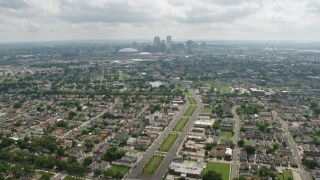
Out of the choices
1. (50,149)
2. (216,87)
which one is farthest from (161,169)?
(216,87)

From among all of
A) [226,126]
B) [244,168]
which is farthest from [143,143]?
[226,126]

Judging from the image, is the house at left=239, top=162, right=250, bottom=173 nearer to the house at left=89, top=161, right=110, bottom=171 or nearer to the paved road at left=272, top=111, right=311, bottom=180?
the paved road at left=272, top=111, right=311, bottom=180

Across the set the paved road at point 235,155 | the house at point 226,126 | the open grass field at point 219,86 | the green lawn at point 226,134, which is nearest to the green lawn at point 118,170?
the paved road at point 235,155

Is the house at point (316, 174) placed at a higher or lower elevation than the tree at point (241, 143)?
lower

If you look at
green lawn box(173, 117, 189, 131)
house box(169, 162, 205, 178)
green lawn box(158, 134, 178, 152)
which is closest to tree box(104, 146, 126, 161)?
green lawn box(158, 134, 178, 152)

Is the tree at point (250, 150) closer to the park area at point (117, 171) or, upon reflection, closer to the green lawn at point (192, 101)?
the park area at point (117, 171)

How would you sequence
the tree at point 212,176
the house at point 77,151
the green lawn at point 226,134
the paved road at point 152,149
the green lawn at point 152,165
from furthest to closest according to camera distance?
the green lawn at point 226,134
the house at point 77,151
the green lawn at point 152,165
the paved road at point 152,149
the tree at point 212,176
